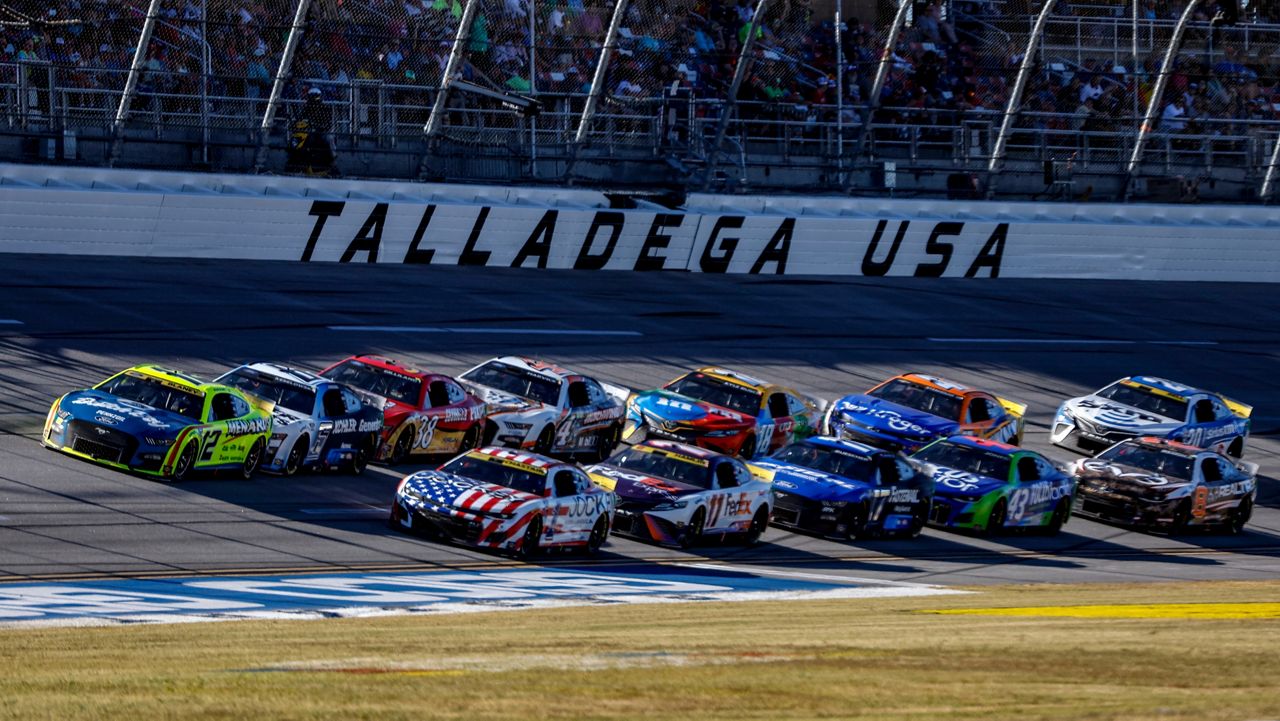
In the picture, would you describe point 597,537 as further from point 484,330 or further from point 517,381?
point 484,330

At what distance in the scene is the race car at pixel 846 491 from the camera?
65.9ft

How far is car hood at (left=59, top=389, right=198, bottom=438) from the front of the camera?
18.7 metres

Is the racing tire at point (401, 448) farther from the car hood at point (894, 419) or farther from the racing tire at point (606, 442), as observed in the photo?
the car hood at point (894, 419)

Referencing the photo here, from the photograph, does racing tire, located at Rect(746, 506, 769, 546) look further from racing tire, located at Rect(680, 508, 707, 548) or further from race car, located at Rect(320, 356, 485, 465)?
race car, located at Rect(320, 356, 485, 465)

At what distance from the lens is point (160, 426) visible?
18.8m

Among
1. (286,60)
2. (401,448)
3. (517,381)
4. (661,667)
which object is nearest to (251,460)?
(401,448)

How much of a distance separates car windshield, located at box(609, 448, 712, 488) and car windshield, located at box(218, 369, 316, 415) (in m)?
3.40

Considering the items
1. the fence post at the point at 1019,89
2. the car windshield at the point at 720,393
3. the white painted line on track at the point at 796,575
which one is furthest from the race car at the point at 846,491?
the fence post at the point at 1019,89

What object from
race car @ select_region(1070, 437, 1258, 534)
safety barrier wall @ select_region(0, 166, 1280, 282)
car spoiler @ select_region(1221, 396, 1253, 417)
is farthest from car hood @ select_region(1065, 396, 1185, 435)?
safety barrier wall @ select_region(0, 166, 1280, 282)

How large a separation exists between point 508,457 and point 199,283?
10.0 meters

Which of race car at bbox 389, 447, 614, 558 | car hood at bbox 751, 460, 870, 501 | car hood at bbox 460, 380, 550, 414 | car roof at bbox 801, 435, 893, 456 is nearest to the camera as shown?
race car at bbox 389, 447, 614, 558

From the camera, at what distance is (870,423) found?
24094 mm

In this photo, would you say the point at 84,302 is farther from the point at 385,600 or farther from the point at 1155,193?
the point at 1155,193

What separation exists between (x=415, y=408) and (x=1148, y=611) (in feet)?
33.3
